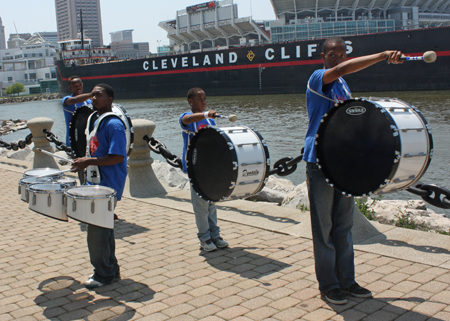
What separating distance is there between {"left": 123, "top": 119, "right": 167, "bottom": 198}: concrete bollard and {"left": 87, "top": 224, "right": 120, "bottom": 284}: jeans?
11.5 feet

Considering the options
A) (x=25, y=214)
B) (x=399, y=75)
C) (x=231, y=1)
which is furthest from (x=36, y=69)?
(x=25, y=214)

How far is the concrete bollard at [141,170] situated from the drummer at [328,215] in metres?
4.34

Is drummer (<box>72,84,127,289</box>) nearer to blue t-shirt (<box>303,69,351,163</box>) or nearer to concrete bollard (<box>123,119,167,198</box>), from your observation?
blue t-shirt (<box>303,69,351,163</box>)

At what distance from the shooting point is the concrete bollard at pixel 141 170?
24.6 feet

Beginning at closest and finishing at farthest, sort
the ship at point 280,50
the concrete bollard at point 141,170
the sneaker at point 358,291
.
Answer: the sneaker at point 358,291 → the concrete bollard at point 141,170 → the ship at point 280,50

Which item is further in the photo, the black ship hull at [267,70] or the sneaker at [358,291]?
the black ship hull at [267,70]

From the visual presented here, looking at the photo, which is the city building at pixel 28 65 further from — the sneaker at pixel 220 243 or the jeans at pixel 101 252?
the jeans at pixel 101 252

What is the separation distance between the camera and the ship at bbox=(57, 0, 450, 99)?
112ft

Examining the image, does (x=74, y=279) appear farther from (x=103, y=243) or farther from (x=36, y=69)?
(x=36, y=69)

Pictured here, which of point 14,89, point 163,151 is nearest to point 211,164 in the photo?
point 163,151

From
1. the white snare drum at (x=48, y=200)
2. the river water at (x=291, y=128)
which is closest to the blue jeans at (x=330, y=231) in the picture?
the white snare drum at (x=48, y=200)

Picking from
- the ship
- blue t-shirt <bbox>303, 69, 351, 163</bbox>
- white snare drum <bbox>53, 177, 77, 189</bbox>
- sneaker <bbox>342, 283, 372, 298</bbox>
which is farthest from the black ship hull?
white snare drum <bbox>53, 177, 77, 189</bbox>

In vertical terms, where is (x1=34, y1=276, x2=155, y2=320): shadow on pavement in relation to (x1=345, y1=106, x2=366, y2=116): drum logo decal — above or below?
below

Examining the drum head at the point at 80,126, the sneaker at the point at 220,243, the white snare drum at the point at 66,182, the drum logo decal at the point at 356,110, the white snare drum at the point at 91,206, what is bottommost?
the sneaker at the point at 220,243
